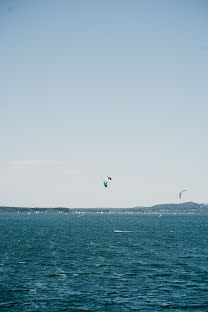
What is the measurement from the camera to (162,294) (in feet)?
142

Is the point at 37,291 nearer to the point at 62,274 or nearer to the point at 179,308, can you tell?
the point at 62,274

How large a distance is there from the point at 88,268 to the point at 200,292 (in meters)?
21.2

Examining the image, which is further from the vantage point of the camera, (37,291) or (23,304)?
(37,291)

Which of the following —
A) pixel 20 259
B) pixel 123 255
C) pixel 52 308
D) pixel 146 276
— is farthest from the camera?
pixel 123 255

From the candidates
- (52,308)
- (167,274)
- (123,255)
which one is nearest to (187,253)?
(123,255)

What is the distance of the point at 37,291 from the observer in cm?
4397

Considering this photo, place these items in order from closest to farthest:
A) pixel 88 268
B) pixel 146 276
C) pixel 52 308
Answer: pixel 52 308
pixel 146 276
pixel 88 268

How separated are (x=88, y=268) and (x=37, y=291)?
16362mm

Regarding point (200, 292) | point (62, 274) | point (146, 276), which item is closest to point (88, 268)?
point (62, 274)

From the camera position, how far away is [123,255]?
75000mm

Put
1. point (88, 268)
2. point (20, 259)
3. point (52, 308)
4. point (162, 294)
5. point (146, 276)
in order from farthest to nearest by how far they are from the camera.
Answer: point (20, 259) → point (88, 268) → point (146, 276) → point (162, 294) → point (52, 308)

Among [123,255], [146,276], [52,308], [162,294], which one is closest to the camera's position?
[52,308]

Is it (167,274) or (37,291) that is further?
(167,274)

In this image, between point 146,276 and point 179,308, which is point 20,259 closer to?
point 146,276
